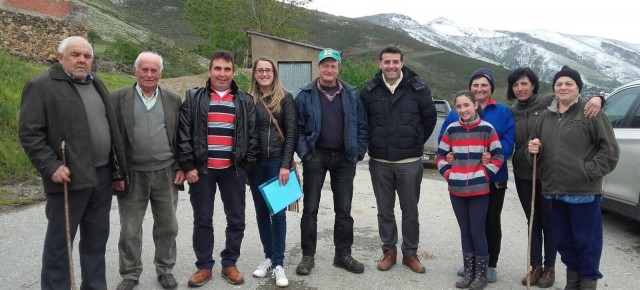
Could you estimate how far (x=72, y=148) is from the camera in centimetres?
331

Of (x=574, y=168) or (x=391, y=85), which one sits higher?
(x=391, y=85)

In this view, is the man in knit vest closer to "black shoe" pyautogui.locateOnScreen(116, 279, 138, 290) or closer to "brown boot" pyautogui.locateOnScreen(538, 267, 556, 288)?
"black shoe" pyautogui.locateOnScreen(116, 279, 138, 290)

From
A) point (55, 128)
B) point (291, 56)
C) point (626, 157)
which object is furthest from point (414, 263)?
point (291, 56)

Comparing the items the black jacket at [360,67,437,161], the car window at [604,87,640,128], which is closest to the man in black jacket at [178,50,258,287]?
the black jacket at [360,67,437,161]

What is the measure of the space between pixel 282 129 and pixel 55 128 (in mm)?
1786

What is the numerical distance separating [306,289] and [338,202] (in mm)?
847

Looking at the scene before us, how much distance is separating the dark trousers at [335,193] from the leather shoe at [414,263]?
0.56 m

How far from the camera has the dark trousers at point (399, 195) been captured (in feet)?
15.0

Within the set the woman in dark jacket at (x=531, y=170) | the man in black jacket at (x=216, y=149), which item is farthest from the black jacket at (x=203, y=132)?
the woman in dark jacket at (x=531, y=170)

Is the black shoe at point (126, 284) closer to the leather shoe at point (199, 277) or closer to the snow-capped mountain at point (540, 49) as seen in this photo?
the leather shoe at point (199, 277)

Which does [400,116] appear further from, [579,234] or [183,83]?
[183,83]

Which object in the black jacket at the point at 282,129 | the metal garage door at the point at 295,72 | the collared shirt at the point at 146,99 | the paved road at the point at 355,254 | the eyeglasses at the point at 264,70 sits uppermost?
the metal garage door at the point at 295,72

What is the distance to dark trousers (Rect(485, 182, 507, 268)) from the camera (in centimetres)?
430

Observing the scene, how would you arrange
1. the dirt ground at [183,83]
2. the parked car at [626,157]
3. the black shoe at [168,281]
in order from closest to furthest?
the black shoe at [168,281], the parked car at [626,157], the dirt ground at [183,83]
